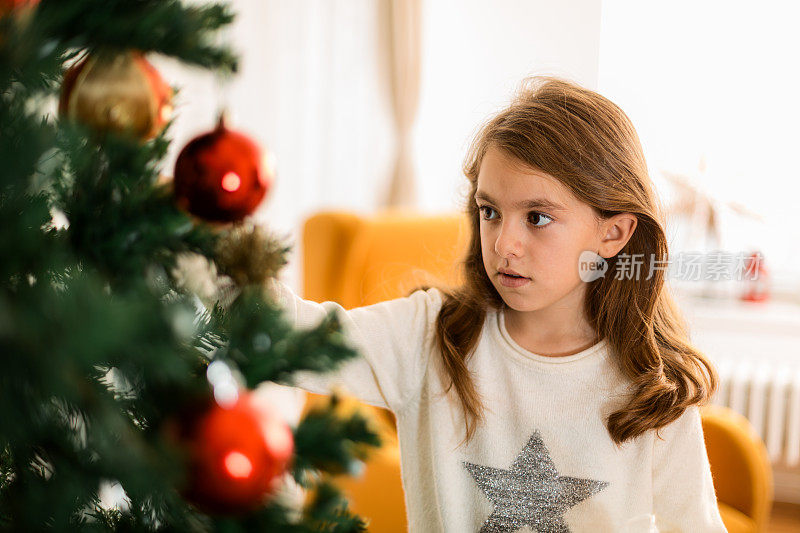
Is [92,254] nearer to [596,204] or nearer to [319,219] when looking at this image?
[596,204]

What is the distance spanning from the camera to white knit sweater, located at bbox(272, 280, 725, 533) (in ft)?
3.02

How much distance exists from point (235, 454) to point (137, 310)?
0.30 ft

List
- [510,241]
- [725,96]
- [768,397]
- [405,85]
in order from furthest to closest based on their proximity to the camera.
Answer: [405,85] → [768,397] → [725,96] → [510,241]

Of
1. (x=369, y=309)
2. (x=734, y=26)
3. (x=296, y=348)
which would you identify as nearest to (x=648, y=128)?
(x=734, y=26)

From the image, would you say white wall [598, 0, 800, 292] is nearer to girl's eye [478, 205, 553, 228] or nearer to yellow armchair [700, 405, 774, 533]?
girl's eye [478, 205, 553, 228]

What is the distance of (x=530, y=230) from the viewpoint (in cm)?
85

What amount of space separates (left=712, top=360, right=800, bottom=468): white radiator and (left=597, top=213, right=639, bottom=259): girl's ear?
4.25 feet

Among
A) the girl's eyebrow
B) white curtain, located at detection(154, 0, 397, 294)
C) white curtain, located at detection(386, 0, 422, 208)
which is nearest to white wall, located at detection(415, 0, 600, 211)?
the girl's eyebrow

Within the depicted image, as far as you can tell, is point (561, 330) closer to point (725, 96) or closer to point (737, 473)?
point (737, 473)

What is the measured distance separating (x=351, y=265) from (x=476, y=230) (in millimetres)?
406

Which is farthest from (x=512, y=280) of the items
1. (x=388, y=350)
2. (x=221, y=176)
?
(x=221, y=176)

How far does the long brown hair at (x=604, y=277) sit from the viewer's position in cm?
85

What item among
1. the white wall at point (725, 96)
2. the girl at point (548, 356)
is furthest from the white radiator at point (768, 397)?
the girl at point (548, 356)

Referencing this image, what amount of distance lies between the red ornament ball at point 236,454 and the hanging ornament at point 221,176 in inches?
6.3
